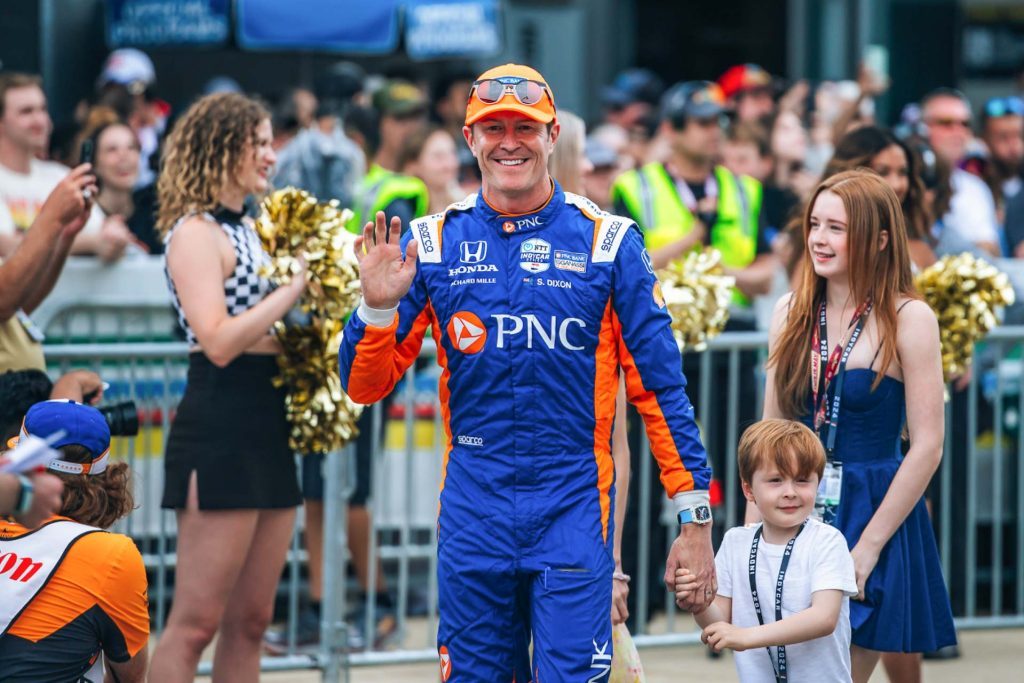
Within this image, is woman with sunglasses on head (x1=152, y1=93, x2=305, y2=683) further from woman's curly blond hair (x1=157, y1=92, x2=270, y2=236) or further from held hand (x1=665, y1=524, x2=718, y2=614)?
held hand (x1=665, y1=524, x2=718, y2=614)

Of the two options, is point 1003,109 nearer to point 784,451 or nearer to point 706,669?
point 706,669

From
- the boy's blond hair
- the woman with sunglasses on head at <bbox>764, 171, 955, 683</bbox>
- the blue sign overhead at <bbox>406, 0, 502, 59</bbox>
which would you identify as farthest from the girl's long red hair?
the blue sign overhead at <bbox>406, 0, 502, 59</bbox>

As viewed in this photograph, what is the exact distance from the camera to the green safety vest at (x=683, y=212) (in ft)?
26.9

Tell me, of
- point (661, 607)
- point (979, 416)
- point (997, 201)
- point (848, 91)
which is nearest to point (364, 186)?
point (661, 607)

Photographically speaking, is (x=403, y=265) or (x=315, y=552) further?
(x=315, y=552)

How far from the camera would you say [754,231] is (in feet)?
28.0

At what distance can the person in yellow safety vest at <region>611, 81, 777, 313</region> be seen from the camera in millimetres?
8203

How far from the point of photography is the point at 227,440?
575 cm

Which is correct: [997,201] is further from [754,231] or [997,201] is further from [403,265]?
[403,265]

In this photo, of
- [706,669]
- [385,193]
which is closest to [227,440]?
[706,669]

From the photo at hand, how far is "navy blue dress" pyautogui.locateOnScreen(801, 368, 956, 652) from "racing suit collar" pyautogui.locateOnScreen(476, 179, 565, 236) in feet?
3.90

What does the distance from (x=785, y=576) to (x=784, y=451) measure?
14.2 inches

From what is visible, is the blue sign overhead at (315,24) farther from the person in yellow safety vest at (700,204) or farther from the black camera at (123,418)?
the black camera at (123,418)

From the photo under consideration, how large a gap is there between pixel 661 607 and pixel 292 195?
3462 millimetres
